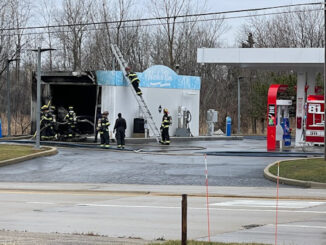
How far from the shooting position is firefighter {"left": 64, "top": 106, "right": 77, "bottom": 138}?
3519 cm

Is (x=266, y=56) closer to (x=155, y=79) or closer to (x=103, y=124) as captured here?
(x=103, y=124)

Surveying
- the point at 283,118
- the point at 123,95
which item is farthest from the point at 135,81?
the point at 283,118

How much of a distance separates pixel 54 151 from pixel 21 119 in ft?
70.4

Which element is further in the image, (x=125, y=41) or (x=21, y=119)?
(x=125, y=41)

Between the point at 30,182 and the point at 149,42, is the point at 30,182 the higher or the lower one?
the lower one

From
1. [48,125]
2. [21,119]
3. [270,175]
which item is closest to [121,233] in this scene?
[270,175]

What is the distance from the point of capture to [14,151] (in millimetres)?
28984

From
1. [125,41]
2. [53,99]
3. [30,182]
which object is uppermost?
[125,41]

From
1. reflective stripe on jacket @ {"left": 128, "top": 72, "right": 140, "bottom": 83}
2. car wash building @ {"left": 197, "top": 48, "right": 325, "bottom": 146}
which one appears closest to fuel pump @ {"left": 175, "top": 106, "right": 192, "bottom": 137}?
reflective stripe on jacket @ {"left": 128, "top": 72, "right": 140, "bottom": 83}

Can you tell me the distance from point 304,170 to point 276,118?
33.7 ft

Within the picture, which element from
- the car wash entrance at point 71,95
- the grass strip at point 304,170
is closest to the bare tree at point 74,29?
the car wash entrance at point 71,95

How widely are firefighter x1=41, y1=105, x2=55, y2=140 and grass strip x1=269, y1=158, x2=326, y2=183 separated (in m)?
15.1

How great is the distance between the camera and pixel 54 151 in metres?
29.5

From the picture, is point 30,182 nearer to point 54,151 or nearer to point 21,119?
A: point 54,151
